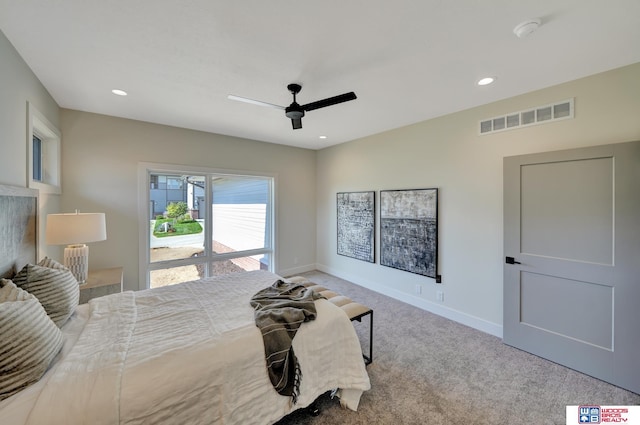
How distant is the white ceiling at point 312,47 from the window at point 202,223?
1336 mm

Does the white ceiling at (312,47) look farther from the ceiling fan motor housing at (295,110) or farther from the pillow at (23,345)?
the pillow at (23,345)

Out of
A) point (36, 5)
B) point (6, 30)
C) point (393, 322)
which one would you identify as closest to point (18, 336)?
point (36, 5)

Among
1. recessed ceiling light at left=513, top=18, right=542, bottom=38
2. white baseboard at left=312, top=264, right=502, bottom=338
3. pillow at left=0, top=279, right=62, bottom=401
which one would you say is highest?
recessed ceiling light at left=513, top=18, right=542, bottom=38

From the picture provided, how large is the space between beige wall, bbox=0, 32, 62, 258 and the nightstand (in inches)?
20.0

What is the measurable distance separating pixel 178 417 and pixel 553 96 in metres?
3.94

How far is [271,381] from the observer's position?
4.92 feet

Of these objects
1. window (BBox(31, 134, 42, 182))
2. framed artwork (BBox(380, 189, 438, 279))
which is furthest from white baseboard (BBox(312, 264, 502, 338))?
window (BBox(31, 134, 42, 182))

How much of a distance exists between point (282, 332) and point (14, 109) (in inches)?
104

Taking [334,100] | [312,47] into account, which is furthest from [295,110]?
[312,47]

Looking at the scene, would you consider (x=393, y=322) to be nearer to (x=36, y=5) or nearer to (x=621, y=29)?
(x=621, y=29)

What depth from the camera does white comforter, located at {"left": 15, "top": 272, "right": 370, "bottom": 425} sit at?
3.63 ft

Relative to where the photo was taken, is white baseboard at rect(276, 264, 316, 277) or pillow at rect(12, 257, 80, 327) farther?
white baseboard at rect(276, 264, 316, 277)

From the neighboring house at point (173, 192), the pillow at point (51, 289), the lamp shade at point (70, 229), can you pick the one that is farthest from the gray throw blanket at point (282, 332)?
the neighboring house at point (173, 192)
